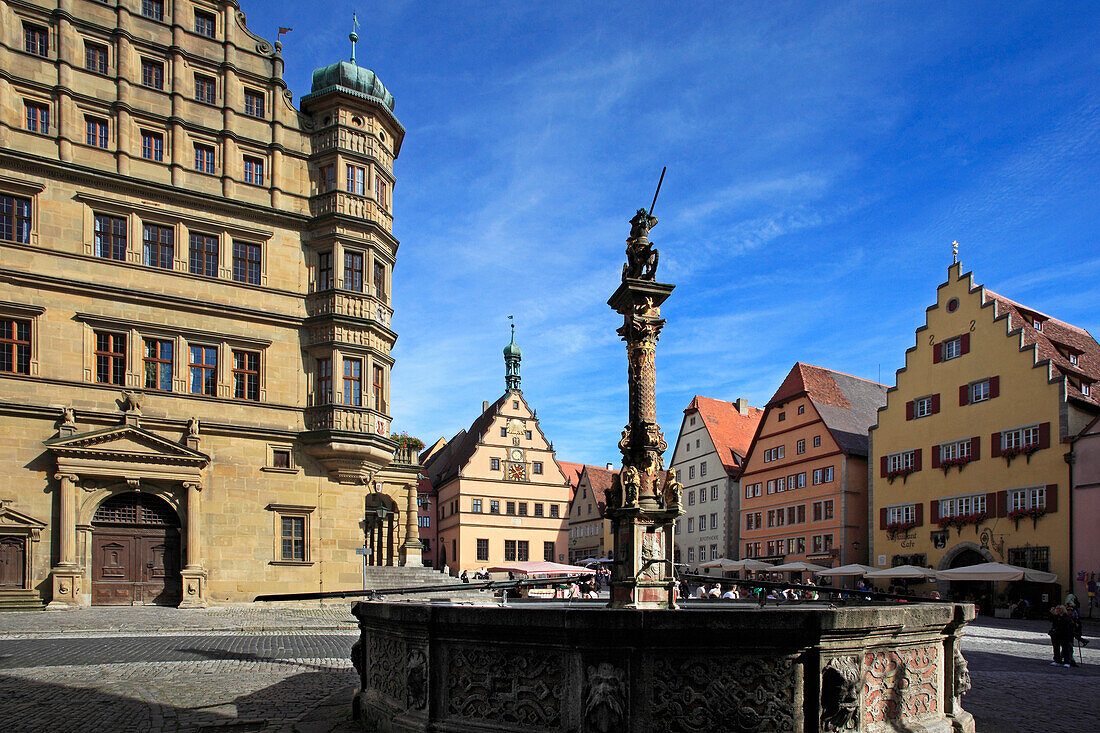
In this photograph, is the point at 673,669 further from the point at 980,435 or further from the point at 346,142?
the point at 980,435

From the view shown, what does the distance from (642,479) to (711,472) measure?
1857 inches

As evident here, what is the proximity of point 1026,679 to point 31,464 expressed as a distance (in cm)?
2421

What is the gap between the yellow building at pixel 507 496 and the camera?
57062mm

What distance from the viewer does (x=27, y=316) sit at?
23.8 m

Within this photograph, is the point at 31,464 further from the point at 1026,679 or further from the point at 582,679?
the point at 1026,679

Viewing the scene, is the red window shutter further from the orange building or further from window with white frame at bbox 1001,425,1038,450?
the orange building

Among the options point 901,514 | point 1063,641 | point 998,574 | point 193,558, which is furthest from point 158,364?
point 901,514

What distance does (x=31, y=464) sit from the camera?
75.2 ft

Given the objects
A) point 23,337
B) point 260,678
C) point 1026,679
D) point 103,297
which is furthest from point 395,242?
point 1026,679

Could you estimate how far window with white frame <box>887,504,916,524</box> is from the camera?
36.1m

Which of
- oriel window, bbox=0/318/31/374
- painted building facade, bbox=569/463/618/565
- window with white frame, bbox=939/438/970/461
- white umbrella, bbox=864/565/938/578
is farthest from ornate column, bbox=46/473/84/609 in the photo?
painted building facade, bbox=569/463/618/565

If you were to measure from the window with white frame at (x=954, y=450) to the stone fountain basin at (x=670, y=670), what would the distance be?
30.9 metres

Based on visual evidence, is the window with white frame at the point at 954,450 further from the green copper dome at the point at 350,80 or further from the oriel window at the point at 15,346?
the oriel window at the point at 15,346

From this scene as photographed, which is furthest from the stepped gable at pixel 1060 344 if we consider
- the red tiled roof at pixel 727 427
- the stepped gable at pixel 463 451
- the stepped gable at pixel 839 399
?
the stepped gable at pixel 463 451
